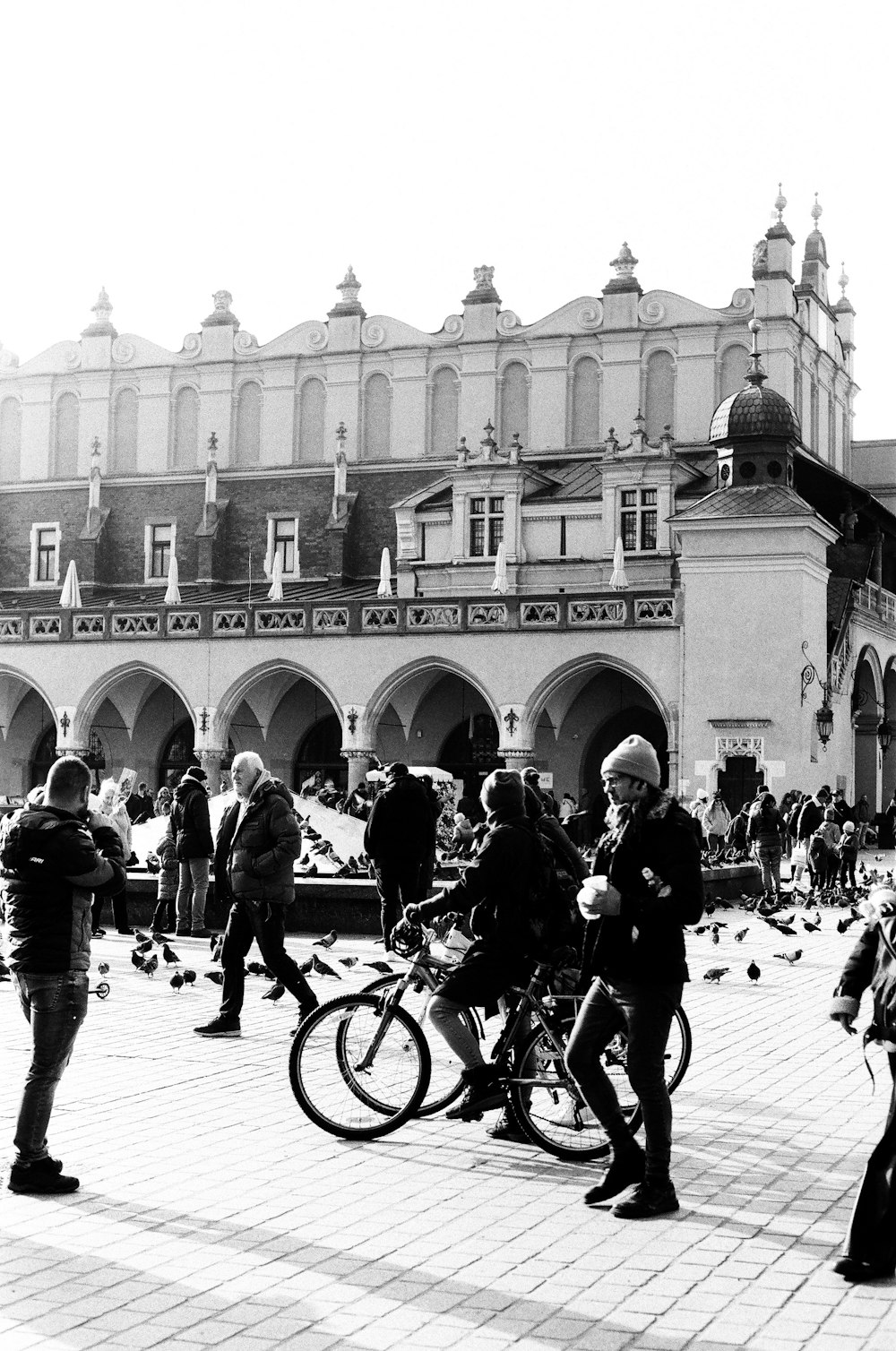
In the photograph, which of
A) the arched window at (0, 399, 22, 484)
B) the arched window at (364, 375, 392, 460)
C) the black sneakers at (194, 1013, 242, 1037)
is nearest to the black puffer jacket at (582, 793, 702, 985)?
the black sneakers at (194, 1013, 242, 1037)

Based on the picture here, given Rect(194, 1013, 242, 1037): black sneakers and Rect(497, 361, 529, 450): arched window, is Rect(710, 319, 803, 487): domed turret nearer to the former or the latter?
Rect(497, 361, 529, 450): arched window

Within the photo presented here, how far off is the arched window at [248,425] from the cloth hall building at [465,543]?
91 millimetres

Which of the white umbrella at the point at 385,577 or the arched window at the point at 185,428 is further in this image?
the arched window at the point at 185,428

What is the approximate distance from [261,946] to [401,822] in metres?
4.02

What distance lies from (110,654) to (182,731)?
13.2 ft

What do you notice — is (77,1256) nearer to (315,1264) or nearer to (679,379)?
(315,1264)

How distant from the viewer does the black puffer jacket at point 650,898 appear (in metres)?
6.84

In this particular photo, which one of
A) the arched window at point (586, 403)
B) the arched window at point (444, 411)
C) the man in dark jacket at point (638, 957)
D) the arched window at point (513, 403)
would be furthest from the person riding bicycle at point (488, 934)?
→ the arched window at point (444, 411)

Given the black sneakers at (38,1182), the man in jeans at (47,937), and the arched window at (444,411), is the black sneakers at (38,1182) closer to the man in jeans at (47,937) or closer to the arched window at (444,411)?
the man in jeans at (47,937)

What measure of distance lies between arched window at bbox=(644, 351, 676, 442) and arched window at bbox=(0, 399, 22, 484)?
1924 centimetres

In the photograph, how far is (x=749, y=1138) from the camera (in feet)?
26.9

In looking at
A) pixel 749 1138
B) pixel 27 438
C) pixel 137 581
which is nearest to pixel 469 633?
pixel 137 581

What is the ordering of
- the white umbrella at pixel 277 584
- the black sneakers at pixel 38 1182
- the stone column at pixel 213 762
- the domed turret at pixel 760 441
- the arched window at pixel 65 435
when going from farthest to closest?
1. the arched window at pixel 65 435
2. the white umbrella at pixel 277 584
3. the stone column at pixel 213 762
4. the domed turret at pixel 760 441
5. the black sneakers at pixel 38 1182

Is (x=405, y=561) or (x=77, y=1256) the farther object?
(x=405, y=561)
